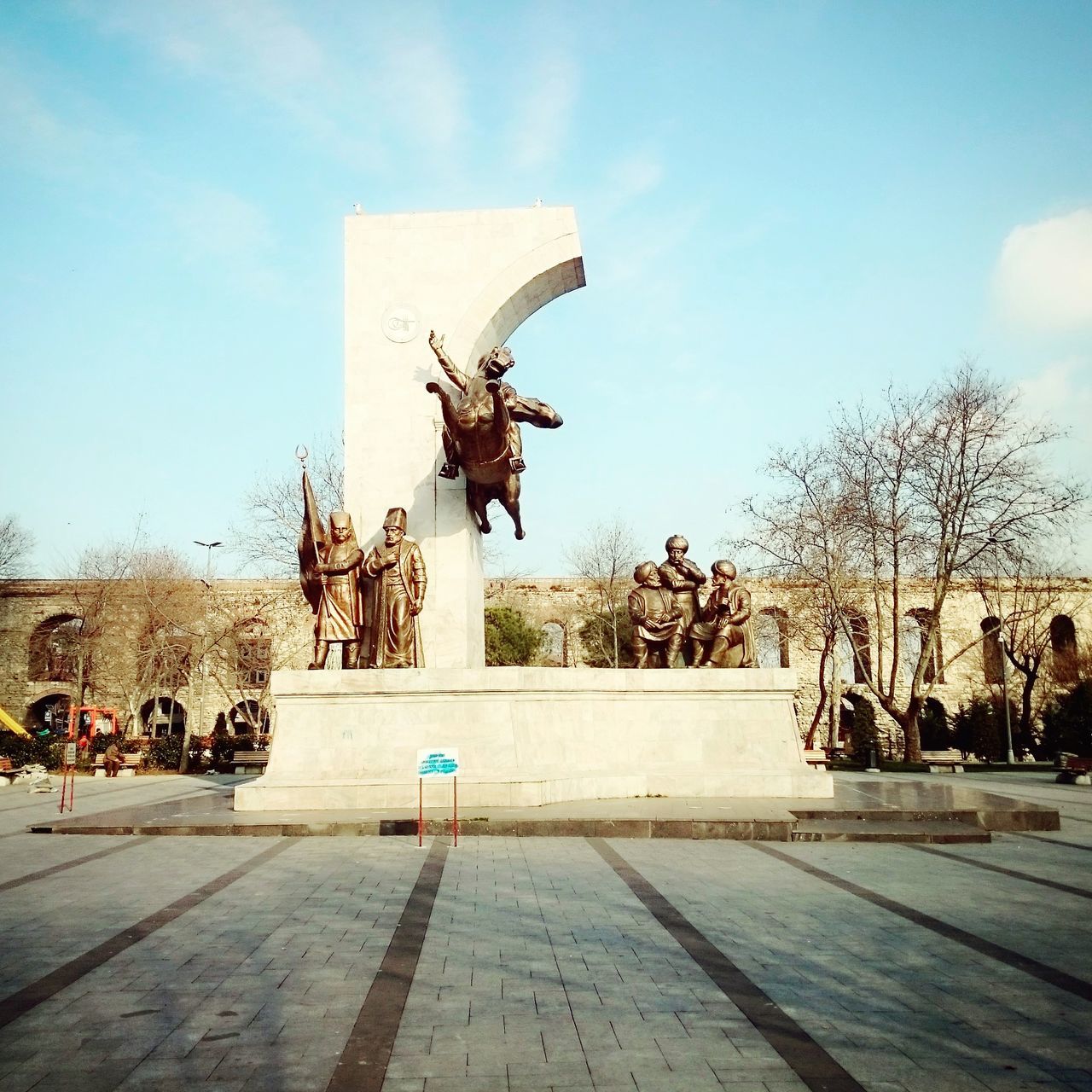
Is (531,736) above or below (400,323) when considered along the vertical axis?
below

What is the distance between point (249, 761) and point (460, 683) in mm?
15466

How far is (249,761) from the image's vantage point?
82.2 feet

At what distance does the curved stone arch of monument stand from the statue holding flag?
329cm

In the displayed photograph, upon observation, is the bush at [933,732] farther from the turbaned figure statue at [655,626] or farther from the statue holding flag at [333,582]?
the statue holding flag at [333,582]

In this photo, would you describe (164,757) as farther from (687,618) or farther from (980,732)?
(980,732)

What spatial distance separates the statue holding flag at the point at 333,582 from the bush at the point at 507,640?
75.9ft

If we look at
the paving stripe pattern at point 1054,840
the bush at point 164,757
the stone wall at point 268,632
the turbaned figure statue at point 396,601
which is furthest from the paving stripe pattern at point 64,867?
the stone wall at point 268,632

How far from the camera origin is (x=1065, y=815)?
13016mm

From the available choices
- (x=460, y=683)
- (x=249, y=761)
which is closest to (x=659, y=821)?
(x=460, y=683)

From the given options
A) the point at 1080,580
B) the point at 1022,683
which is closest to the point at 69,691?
the point at 1022,683

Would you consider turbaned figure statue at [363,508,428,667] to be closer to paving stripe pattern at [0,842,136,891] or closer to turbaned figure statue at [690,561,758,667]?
paving stripe pattern at [0,842,136,891]

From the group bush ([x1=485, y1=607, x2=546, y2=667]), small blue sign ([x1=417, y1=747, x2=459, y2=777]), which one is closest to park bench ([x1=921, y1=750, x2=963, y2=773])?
bush ([x1=485, y1=607, x2=546, y2=667])

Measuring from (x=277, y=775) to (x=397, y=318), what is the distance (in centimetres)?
693

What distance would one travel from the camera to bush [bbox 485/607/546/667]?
3641 centimetres
